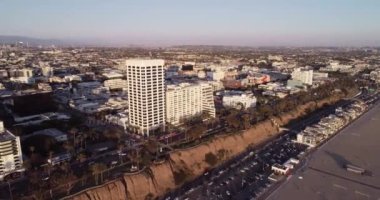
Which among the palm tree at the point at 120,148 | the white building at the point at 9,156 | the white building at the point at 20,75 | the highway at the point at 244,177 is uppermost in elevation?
the white building at the point at 20,75

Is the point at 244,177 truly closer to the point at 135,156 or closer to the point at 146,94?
the point at 135,156

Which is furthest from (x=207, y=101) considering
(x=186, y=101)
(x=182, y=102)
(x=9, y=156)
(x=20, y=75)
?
(x=20, y=75)

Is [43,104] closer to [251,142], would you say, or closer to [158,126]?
[158,126]

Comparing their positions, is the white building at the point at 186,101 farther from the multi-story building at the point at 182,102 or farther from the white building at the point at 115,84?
the white building at the point at 115,84

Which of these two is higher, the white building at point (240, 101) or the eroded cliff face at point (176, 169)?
the white building at point (240, 101)

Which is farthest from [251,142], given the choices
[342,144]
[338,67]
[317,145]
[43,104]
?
[338,67]

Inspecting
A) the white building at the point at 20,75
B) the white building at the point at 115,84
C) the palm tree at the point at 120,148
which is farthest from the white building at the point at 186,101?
the white building at the point at 20,75
